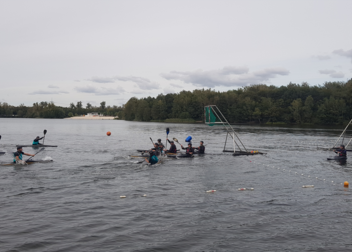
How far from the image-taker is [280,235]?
11836 millimetres

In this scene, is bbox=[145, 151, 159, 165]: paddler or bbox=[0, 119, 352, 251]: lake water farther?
bbox=[145, 151, 159, 165]: paddler

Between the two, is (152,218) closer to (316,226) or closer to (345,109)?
(316,226)

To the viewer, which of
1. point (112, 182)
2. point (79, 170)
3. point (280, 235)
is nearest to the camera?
point (280, 235)

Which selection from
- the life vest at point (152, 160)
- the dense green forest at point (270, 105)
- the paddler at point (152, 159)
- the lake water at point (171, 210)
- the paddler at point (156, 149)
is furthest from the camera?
the dense green forest at point (270, 105)

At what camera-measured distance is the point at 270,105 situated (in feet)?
457

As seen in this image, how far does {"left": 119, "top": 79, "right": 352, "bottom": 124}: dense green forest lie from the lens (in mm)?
128500

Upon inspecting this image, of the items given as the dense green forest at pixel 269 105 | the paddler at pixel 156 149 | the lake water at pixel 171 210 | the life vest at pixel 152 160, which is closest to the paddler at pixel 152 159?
the life vest at pixel 152 160

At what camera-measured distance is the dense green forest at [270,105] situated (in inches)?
5059

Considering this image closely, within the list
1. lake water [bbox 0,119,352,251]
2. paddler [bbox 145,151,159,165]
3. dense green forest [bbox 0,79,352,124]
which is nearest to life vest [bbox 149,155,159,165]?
paddler [bbox 145,151,159,165]

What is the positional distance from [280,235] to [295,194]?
20.3ft

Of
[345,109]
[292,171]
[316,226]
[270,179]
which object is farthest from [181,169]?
[345,109]

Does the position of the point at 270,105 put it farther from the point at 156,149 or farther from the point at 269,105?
the point at 156,149

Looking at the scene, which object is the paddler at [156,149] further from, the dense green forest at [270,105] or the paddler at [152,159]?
the dense green forest at [270,105]

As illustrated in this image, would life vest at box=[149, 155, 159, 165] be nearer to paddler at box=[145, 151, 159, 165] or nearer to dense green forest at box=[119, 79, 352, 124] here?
paddler at box=[145, 151, 159, 165]
